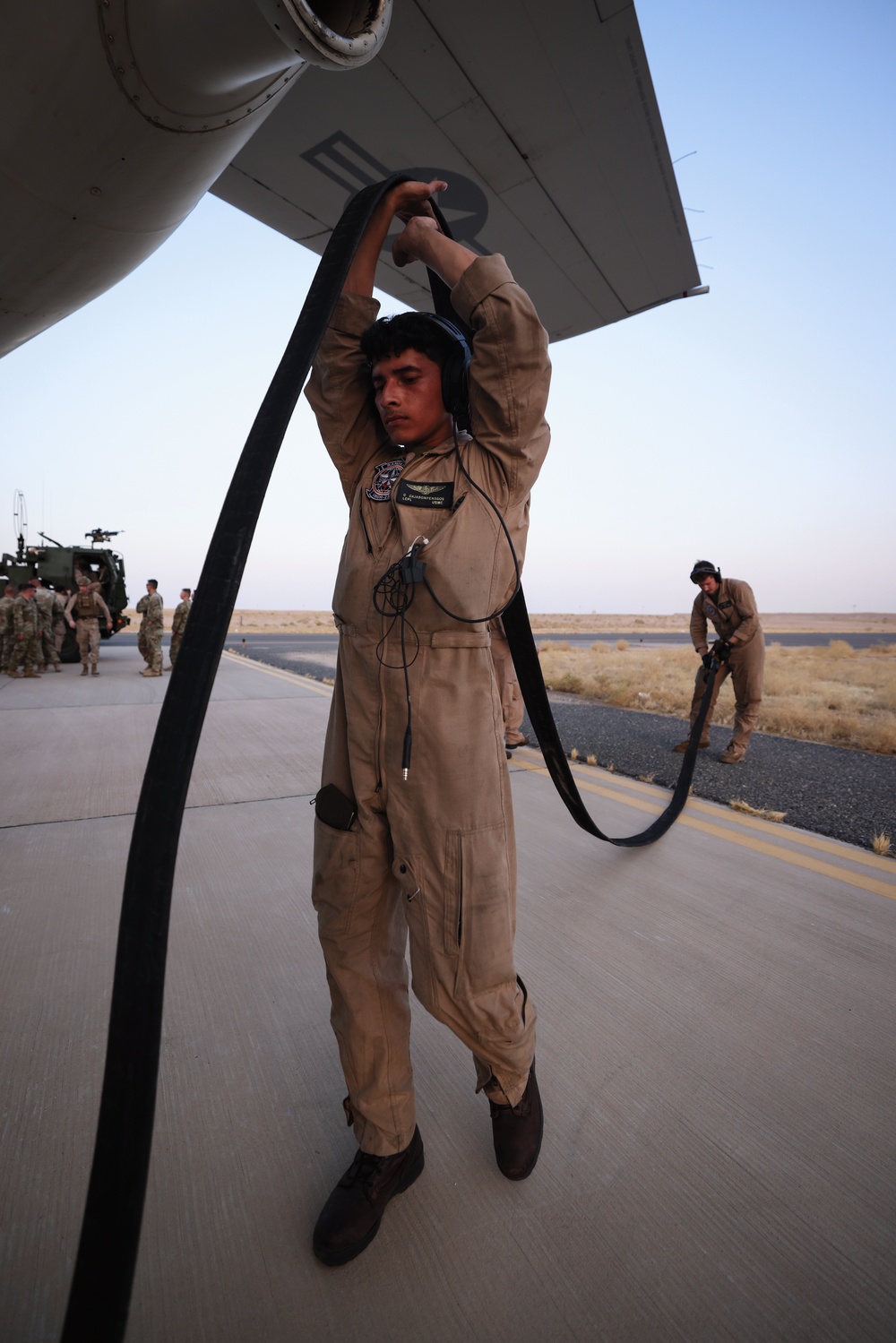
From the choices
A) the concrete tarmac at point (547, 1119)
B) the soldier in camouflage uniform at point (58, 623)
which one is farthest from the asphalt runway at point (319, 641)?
the concrete tarmac at point (547, 1119)

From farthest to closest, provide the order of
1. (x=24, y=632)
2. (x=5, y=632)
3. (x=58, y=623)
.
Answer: (x=58, y=623), (x=5, y=632), (x=24, y=632)

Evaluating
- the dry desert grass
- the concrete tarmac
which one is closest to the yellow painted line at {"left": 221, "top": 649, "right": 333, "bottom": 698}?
the dry desert grass

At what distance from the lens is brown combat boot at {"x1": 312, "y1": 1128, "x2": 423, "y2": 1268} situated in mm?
1165

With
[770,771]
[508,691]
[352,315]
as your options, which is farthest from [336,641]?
[352,315]

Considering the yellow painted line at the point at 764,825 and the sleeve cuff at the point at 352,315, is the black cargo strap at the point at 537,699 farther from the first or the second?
the yellow painted line at the point at 764,825

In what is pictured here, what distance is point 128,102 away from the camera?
1.50 meters

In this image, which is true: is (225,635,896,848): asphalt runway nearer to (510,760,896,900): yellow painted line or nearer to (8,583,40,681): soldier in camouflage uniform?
(510,760,896,900): yellow painted line

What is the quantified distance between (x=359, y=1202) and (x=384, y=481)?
1.46 m

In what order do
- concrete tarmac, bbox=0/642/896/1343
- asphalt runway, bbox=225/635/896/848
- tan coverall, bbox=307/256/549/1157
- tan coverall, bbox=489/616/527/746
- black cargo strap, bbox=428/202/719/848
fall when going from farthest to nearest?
tan coverall, bbox=489/616/527/746 → asphalt runway, bbox=225/635/896/848 → black cargo strap, bbox=428/202/719/848 → tan coverall, bbox=307/256/549/1157 → concrete tarmac, bbox=0/642/896/1343

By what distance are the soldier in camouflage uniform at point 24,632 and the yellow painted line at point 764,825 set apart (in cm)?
927

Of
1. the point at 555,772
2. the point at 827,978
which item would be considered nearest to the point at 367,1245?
the point at 555,772

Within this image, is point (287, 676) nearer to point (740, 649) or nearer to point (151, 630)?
point (151, 630)

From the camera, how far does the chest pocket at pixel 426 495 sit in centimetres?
126

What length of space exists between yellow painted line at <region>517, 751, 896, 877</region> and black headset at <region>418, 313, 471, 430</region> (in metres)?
3.07
